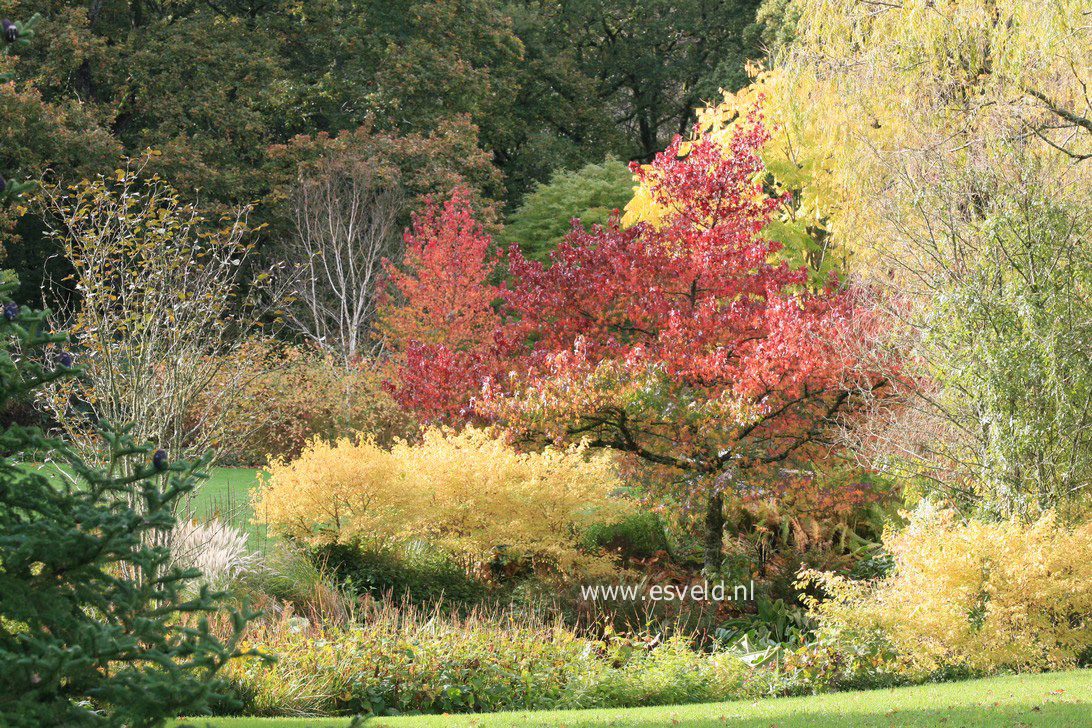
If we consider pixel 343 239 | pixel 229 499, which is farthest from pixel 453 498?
pixel 343 239

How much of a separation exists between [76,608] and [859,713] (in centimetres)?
518

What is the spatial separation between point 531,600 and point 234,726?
411 centimetres

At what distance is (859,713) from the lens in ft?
21.6

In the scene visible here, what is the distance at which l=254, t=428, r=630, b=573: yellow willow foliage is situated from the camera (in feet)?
33.0

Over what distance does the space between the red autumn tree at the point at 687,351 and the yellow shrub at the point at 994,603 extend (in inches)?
81.1

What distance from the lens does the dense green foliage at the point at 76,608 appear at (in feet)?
8.17

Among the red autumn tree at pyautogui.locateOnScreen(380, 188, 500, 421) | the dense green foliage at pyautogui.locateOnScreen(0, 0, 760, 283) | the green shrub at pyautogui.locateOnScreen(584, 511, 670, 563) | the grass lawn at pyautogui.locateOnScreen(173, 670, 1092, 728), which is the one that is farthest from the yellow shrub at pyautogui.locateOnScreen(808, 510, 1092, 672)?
the dense green foliage at pyautogui.locateOnScreen(0, 0, 760, 283)

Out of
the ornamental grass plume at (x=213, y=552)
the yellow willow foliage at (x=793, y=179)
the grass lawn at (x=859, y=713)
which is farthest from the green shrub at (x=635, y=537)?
the grass lawn at (x=859, y=713)

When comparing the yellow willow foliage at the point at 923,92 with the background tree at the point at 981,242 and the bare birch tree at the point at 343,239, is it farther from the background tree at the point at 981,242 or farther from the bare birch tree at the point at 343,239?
the bare birch tree at the point at 343,239

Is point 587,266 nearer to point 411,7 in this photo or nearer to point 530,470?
point 530,470

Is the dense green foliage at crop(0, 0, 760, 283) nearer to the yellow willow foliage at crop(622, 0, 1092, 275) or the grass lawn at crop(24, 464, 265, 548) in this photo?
the grass lawn at crop(24, 464, 265, 548)

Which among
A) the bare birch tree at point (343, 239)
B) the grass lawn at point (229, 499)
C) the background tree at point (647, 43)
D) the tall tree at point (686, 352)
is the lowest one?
the grass lawn at point (229, 499)

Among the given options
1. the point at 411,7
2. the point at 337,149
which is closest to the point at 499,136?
the point at 411,7

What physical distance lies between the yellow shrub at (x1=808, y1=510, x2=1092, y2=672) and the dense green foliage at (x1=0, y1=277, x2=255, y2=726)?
6.52 metres
